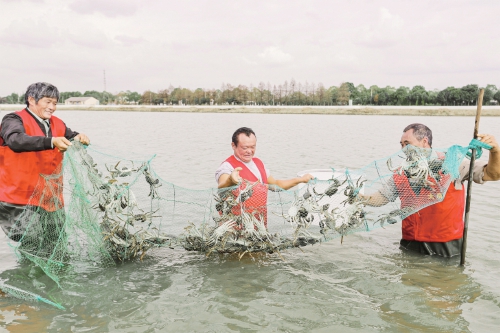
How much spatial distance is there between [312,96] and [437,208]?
411 ft

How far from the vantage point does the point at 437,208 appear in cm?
506

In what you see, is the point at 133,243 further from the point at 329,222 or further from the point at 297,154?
the point at 297,154

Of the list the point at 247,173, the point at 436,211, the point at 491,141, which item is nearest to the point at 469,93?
the point at 436,211

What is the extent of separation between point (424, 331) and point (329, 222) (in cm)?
164

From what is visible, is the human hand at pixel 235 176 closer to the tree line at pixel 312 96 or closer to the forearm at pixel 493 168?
the forearm at pixel 493 168

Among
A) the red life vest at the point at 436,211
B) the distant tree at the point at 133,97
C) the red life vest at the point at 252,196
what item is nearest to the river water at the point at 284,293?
the red life vest at the point at 436,211

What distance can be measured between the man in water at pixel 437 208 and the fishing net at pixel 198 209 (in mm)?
39

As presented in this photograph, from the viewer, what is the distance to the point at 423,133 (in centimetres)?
515

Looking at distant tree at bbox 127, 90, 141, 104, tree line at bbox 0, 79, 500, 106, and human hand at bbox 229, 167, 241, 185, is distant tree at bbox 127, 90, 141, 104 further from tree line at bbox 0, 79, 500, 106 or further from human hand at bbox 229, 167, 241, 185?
human hand at bbox 229, 167, 241, 185

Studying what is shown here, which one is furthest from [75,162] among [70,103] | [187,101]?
[70,103]

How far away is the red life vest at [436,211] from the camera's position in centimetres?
493

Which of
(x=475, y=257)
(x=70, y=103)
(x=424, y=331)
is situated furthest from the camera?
(x=70, y=103)

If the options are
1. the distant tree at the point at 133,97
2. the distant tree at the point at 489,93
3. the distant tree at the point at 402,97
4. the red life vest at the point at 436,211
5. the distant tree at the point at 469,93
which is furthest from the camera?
the distant tree at the point at 133,97

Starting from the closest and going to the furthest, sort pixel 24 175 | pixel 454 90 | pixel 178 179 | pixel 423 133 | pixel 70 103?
pixel 24 175 < pixel 423 133 < pixel 178 179 < pixel 454 90 < pixel 70 103
